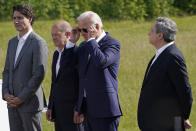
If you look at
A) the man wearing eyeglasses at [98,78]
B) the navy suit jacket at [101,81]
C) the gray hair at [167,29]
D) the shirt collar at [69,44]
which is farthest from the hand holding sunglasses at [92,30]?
the gray hair at [167,29]

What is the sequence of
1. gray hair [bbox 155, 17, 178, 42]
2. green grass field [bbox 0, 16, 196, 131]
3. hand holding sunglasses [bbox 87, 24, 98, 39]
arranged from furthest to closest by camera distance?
green grass field [bbox 0, 16, 196, 131] < hand holding sunglasses [bbox 87, 24, 98, 39] < gray hair [bbox 155, 17, 178, 42]

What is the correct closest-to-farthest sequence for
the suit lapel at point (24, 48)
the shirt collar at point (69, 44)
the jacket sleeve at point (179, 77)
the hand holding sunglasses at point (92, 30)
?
the jacket sleeve at point (179, 77) < the hand holding sunglasses at point (92, 30) < the shirt collar at point (69, 44) < the suit lapel at point (24, 48)

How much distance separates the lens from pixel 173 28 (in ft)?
15.4

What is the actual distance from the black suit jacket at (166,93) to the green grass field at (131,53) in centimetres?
326

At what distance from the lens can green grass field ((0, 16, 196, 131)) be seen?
9257 millimetres

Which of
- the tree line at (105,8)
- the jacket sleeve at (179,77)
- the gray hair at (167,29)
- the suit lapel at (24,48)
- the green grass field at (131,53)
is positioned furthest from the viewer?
the tree line at (105,8)

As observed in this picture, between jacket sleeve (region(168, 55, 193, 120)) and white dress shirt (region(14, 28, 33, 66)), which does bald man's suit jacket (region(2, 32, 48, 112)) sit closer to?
white dress shirt (region(14, 28, 33, 66))

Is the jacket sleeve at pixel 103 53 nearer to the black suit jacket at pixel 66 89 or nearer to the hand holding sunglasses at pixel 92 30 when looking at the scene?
the hand holding sunglasses at pixel 92 30

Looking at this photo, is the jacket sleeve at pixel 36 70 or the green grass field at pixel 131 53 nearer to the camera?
the jacket sleeve at pixel 36 70

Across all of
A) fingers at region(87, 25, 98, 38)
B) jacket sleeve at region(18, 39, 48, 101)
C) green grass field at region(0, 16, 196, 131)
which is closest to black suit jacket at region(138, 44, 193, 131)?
fingers at region(87, 25, 98, 38)

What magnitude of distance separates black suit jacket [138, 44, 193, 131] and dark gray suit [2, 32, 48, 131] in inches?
53.9

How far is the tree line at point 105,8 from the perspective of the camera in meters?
20.7

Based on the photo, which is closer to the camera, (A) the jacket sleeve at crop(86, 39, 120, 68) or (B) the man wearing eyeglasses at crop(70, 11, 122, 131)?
(A) the jacket sleeve at crop(86, 39, 120, 68)

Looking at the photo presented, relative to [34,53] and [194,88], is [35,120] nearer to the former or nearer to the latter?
[34,53]
